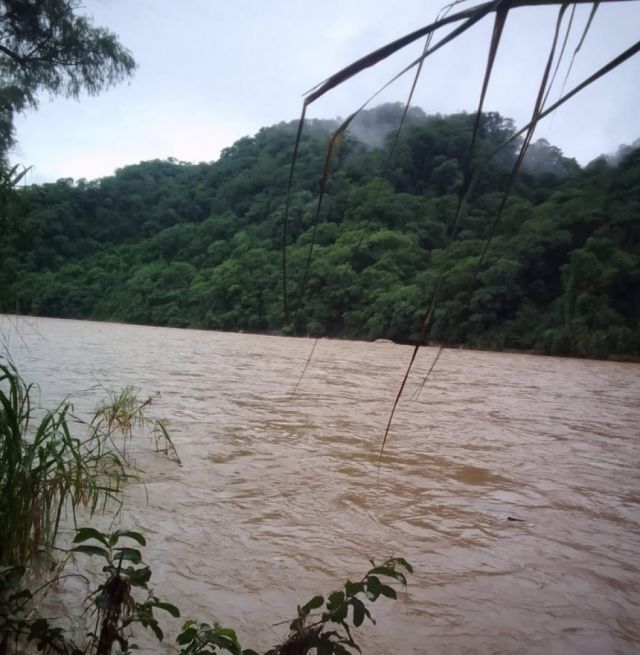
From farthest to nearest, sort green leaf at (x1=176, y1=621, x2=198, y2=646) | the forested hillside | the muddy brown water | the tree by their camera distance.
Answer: the forested hillside → the tree → the muddy brown water → green leaf at (x1=176, y1=621, x2=198, y2=646)

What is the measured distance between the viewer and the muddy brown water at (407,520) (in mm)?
1527

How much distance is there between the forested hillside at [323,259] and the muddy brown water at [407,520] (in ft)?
3.92

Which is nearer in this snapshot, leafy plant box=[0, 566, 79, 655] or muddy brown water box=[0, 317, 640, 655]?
leafy plant box=[0, 566, 79, 655]

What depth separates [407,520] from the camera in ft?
7.55

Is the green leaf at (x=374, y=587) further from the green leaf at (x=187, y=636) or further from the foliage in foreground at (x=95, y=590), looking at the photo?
the green leaf at (x=187, y=636)

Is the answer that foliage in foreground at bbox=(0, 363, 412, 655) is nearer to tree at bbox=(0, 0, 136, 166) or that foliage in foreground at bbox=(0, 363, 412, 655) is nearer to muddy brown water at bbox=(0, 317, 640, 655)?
muddy brown water at bbox=(0, 317, 640, 655)

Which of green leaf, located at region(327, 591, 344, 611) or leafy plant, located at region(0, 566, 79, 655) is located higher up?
green leaf, located at region(327, 591, 344, 611)

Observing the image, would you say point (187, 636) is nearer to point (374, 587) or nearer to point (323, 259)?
point (374, 587)

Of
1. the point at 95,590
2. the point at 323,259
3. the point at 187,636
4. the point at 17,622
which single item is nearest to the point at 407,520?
the point at 95,590

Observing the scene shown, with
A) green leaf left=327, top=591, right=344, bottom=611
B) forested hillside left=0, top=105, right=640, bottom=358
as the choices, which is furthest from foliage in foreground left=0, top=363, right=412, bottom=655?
forested hillside left=0, top=105, right=640, bottom=358

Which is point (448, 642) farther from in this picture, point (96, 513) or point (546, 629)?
point (96, 513)

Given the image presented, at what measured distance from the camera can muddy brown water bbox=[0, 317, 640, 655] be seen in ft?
5.01

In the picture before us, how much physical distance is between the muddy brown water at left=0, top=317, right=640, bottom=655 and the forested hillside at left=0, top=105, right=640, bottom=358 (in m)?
1.19

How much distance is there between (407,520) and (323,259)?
82.2ft
